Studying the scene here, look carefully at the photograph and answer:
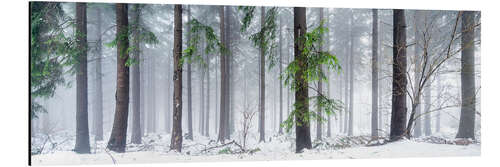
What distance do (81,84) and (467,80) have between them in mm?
6205

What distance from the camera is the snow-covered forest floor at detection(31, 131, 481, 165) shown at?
450cm

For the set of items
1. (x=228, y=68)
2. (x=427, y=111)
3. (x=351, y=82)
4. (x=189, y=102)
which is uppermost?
(x=228, y=68)

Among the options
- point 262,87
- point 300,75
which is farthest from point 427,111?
point 262,87

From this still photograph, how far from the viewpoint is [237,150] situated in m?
4.91

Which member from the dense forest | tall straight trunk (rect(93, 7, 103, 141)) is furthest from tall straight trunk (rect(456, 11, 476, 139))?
tall straight trunk (rect(93, 7, 103, 141))

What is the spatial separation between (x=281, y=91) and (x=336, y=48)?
1106mm

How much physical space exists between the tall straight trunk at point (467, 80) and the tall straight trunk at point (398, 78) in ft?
3.31

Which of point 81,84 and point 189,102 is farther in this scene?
point 189,102

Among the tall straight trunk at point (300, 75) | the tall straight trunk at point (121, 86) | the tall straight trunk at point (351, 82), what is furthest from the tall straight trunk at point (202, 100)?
the tall straight trunk at point (351, 82)

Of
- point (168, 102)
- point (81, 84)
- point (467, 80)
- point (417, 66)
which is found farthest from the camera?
point (467, 80)

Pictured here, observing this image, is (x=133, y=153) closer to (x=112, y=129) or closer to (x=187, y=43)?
(x=112, y=129)

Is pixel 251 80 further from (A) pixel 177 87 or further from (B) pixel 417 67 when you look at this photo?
(B) pixel 417 67

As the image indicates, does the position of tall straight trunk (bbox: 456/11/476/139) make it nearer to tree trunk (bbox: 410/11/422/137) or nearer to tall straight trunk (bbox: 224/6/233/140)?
tree trunk (bbox: 410/11/422/137)
